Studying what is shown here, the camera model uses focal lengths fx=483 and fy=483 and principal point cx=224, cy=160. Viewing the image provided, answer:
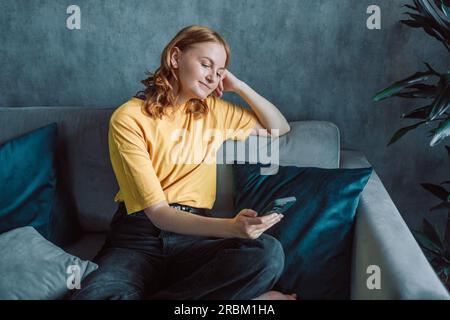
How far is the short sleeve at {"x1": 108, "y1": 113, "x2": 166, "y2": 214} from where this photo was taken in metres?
1.35

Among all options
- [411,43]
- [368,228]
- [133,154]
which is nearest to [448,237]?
[368,228]

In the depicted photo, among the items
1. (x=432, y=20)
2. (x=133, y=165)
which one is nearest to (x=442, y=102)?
(x=432, y=20)

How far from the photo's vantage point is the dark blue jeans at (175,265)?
1231 millimetres

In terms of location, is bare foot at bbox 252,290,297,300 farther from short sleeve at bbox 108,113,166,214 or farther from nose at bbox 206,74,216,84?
nose at bbox 206,74,216,84

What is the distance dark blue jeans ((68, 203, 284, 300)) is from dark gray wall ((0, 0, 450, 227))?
682 mm

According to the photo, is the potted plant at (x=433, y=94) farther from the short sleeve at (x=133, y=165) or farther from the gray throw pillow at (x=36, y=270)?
the gray throw pillow at (x=36, y=270)

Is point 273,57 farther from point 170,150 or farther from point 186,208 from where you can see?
point 186,208

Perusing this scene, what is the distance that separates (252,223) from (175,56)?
0.59m

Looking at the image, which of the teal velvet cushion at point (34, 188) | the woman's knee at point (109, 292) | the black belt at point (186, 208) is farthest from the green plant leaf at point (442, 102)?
the teal velvet cushion at point (34, 188)

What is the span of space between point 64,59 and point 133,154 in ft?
2.51

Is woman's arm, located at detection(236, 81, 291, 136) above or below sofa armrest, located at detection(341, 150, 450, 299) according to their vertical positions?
above

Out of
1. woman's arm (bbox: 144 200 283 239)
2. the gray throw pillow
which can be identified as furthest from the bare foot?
the gray throw pillow

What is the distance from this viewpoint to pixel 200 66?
1.42 metres

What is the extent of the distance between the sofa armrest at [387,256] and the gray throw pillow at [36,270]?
74 centimetres
